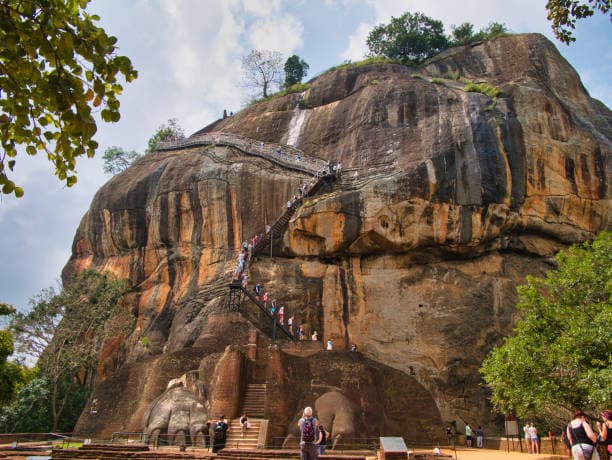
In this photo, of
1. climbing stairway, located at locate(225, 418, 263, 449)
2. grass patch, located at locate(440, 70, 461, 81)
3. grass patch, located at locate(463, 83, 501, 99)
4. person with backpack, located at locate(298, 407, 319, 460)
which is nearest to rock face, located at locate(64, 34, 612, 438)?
grass patch, located at locate(463, 83, 501, 99)

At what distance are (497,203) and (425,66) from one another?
48.3 feet

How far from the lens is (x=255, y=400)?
65.1ft

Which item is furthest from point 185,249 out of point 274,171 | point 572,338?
point 572,338

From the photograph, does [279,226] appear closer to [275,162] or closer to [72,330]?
[275,162]

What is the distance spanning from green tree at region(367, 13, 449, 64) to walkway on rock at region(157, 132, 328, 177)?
13024 millimetres

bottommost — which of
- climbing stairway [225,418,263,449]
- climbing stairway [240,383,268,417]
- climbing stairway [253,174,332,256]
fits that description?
climbing stairway [225,418,263,449]

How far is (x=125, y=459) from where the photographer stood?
44.2ft

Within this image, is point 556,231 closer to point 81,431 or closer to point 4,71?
point 81,431

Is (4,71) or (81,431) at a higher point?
(4,71)

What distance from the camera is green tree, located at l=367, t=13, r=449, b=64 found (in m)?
42.5

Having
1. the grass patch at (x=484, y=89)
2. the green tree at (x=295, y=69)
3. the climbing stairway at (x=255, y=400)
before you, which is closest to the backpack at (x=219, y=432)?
the climbing stairway at (x=255, y=400)

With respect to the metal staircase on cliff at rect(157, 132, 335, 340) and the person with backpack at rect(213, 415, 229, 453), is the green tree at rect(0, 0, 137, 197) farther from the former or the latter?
the metal staircase on cliff at rect(157, 132, 335, 340)

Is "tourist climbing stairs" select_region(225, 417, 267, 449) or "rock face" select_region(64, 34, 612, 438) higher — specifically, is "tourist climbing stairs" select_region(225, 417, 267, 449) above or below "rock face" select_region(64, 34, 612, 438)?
below

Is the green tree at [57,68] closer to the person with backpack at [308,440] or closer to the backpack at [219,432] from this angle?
the person with backpack at [308,440]
